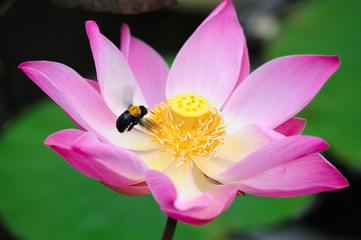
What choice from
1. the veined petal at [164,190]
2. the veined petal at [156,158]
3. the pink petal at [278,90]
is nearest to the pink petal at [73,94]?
the veined petal at [156,158]

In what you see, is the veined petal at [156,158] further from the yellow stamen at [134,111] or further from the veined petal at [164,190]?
the veined petal at [164,190]

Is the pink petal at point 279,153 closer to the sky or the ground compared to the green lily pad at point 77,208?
closer to the sky

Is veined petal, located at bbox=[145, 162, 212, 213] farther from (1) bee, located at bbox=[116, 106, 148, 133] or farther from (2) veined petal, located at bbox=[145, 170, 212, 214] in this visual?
(1) bee, located at bbox=[116, 106, 148, 133]

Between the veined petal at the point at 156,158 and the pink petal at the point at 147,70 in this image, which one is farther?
the pink petal at the point at 147,70

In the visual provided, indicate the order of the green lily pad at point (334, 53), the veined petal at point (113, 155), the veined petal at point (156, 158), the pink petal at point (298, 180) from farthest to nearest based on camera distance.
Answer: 1. the green lily pad at point (334, 53)
2. the veined petal at point (156, 158)
3. the pink petal at point (298, 180)
4. the veined petal at point (113, 155)

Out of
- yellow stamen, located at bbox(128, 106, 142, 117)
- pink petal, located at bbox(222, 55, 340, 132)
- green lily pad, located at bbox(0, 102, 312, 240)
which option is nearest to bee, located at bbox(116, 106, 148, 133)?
yellow stamen, located at bbox(128, 106, 142, 117)

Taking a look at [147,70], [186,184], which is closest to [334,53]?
[147,70]

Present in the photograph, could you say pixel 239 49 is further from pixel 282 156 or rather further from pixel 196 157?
pixel 282 156
